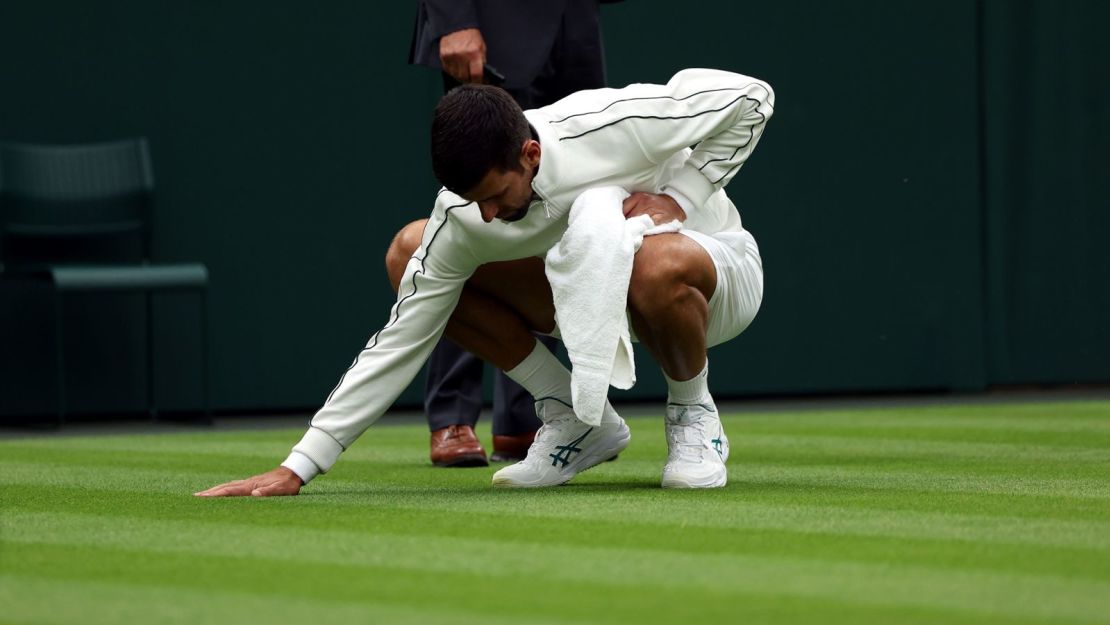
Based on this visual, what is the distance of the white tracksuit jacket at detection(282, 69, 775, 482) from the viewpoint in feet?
10.7

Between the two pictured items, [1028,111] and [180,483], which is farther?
[1028,111]

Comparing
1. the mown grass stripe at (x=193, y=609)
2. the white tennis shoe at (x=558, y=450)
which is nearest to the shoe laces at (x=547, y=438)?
the white tennis shoe at (x=558, y=450)

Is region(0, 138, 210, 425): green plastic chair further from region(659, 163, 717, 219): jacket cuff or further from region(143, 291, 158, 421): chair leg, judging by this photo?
region(659, 163, 717, 219): jacket cuff

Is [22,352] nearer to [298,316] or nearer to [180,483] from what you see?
[298,316]

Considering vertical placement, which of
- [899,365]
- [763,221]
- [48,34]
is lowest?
[899,365]

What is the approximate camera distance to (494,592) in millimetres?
2148

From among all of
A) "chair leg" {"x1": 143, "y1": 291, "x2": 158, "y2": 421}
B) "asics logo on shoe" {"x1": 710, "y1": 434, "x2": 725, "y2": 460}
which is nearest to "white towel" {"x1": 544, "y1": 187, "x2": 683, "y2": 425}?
"asics logo on shoe" {"x1": 710, "y1": 434, "x2": 725, "y2": 460}

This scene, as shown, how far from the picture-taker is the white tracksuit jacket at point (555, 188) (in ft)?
10.7

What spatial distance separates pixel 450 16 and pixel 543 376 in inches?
41.4

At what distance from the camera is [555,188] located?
3.21 metres

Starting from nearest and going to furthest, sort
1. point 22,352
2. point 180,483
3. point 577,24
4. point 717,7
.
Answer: point 180,483, point 577,24, point 22,352, point 717,7

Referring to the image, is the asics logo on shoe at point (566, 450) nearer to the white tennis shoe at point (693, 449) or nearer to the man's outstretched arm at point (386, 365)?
the white tennis shoe at point (693, 449)

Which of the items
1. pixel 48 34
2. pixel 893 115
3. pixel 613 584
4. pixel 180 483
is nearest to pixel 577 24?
pixel 180 483

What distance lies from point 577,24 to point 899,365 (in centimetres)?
381
